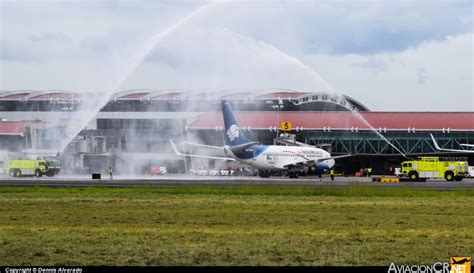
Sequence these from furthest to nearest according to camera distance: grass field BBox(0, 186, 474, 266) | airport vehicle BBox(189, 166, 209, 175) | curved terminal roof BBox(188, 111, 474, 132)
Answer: curved terminal roof BBox(188, 111, 474, 132) → airport vehicle BBox(189, 166, 209, 175) → grass field BBox(0, 186, 474, 266)

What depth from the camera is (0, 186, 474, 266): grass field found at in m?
26.3

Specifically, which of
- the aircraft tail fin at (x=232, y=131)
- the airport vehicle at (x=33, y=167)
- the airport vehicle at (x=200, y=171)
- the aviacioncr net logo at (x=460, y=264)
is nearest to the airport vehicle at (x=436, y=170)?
the aircraft tail fin at (x=232, y=131)

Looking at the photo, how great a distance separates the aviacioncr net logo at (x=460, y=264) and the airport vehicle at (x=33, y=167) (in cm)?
8364

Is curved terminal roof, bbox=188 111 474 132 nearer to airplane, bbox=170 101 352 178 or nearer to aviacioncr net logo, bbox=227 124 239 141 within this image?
aviacioncr net logo, bbox=227 124 239 141

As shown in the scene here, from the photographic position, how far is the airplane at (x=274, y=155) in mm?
106312

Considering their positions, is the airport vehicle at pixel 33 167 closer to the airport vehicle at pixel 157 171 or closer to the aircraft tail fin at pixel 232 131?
the airport vehicle at pixel 157 171

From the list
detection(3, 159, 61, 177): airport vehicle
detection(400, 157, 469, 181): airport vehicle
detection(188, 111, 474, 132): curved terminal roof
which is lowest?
detection(400, 157, 469, 181): airport vehicle

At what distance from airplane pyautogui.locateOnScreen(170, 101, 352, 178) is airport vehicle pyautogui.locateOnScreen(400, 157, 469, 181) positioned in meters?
9.88

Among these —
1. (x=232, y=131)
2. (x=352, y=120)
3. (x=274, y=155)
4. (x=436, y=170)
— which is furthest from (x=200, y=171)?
(x=436, y=170)

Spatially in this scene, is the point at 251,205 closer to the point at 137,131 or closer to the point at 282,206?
the point at 282,206

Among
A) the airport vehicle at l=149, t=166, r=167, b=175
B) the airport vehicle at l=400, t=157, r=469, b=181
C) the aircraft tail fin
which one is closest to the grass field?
the airport vehicle at l=400, t=157, r=469, b=181

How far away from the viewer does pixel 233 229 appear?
3431 centimetres

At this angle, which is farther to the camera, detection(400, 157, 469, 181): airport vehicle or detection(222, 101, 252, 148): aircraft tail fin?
detection(222, 101, 252, 148): aircraft tail fin

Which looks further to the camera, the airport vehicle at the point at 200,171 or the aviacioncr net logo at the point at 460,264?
the airport vehicle at the point at 200,171
